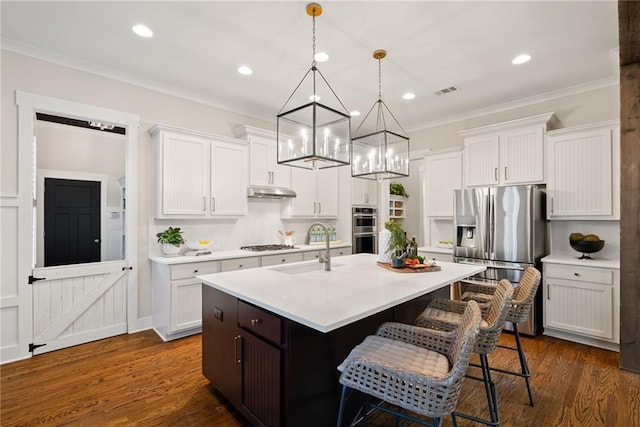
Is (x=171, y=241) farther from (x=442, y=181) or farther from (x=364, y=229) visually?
(x=442, y=181)

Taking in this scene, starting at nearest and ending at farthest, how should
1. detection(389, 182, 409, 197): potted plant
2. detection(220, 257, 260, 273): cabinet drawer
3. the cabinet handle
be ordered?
the cabinet handle, detection(220, 257, 260, 273): cabinet drawer, detection(389, 182, 409, 197): potted plant

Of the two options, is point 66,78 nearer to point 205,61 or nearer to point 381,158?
point 205,61

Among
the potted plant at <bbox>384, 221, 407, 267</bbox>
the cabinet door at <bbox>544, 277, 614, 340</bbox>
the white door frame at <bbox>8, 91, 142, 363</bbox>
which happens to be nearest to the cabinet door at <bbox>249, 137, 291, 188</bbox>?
the white door frame at <bbox>8, 91, 142, 363</bbox>

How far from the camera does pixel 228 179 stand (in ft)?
13.5

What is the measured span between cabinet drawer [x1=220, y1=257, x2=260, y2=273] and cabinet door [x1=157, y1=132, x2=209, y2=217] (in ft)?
2.25

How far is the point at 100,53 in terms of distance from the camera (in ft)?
10.0

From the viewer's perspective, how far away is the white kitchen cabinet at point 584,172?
3.32m

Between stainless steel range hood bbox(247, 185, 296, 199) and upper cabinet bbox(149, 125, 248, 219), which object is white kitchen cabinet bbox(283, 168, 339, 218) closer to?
stainless steel range hood bbox(247, 185, 296, 199)

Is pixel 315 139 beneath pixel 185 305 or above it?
above

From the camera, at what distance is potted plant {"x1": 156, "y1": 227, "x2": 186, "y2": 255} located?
3.61 metres

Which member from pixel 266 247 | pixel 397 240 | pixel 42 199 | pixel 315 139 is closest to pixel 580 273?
pixel 397 240

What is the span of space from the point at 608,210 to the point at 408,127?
117 inches

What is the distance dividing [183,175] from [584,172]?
4.55 metres

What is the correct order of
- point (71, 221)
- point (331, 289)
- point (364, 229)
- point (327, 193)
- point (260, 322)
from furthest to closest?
point (364, 229) < point (327, 193) < point (71, 221) < point (331, 289) < point (260, 322)
